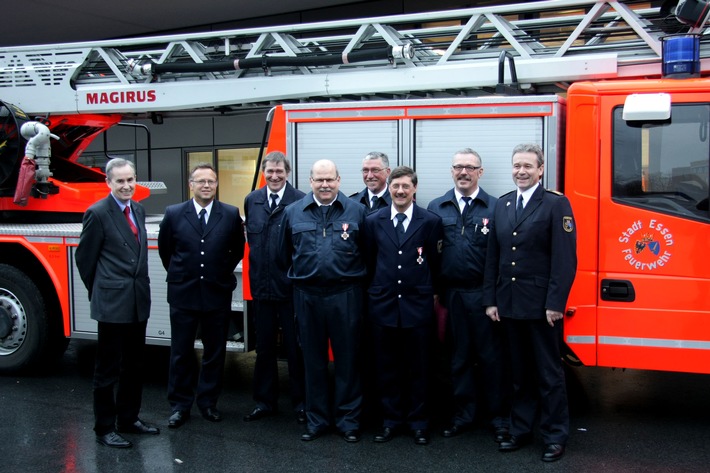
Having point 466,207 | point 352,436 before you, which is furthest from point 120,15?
point 352,436

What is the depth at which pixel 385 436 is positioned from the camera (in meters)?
5.09

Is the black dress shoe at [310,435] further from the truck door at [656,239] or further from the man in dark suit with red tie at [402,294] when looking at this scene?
the truck door at [656,239]

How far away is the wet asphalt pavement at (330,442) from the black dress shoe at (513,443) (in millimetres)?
53

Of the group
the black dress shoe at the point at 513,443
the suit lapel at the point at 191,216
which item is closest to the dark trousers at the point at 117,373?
the suit lapel at the point at 191,216

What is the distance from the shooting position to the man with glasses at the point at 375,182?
5332 millimetres

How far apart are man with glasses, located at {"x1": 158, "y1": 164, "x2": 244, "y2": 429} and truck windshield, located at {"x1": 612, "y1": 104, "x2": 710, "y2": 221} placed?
107 inches

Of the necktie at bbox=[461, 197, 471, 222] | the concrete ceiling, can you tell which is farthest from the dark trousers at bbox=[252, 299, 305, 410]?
the concrete ceiling

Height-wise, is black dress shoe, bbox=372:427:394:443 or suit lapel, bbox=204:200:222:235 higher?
suit lapel, bbox=204:200:222:235

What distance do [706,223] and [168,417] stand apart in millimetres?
3982

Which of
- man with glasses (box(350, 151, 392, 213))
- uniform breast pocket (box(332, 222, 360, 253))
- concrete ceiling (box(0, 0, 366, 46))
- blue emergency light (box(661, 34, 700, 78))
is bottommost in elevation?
uniform breast pocket (box(332, 222, 360, 253))

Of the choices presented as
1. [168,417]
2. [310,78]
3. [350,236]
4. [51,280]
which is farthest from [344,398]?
[51,280]

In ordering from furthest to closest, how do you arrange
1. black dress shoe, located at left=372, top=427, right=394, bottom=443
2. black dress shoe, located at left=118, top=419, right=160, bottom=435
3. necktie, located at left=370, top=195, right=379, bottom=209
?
Result: necktie, located at left=370, top=195, right=379, bottom=209
black dress shoe, located at left=118, top=419, right=160, bottom=435
black dress shoe, located at left=372, top=427, right=394, bottom=443

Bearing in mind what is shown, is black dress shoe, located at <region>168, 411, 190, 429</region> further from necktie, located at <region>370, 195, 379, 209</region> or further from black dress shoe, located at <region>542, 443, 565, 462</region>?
black dress shoe, located at <region>542, 443, 565, 462</region>

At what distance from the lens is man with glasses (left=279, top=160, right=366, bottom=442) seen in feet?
16.4
